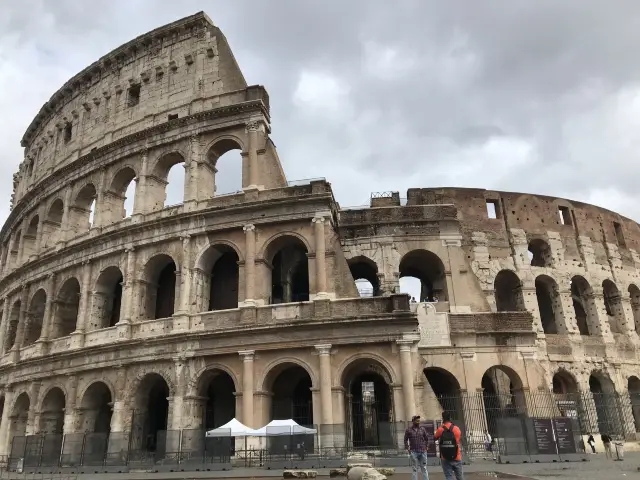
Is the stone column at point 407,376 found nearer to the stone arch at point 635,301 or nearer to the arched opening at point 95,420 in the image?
the arched opening at point 95,420

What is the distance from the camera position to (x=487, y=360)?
18203 mm

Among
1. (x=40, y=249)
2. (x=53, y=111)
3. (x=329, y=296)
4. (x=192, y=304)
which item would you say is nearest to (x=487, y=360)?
(x=329, y=296)

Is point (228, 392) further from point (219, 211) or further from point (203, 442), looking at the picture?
point (219, 211)

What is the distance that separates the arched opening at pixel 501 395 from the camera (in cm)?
1788

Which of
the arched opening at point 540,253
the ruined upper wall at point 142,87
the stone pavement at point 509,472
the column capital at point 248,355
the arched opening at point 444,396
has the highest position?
the ruined upper wall at point 142,87

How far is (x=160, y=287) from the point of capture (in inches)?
775

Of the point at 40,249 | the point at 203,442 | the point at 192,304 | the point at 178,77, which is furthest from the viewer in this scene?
the point at 40,249

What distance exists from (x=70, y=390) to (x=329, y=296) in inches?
392

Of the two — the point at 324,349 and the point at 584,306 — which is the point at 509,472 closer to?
the point at 324,349

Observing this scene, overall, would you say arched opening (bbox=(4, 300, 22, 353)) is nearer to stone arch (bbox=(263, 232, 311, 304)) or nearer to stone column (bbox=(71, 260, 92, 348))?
stone column (bbox=(71, 260, 92, 348))

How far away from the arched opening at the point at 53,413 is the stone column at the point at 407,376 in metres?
12.9

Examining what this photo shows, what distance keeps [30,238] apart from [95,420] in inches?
440

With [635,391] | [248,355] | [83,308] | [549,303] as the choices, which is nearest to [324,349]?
[248,355]

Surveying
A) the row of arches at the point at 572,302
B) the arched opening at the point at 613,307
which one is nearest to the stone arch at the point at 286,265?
the row of arches at the point at 572,302
